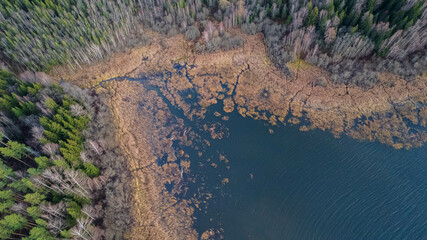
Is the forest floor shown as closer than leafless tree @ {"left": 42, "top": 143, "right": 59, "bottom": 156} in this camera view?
No

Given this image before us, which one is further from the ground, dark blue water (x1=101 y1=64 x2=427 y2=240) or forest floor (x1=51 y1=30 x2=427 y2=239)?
forest floor (x1=51 y1=30 x2=427 y2=239)

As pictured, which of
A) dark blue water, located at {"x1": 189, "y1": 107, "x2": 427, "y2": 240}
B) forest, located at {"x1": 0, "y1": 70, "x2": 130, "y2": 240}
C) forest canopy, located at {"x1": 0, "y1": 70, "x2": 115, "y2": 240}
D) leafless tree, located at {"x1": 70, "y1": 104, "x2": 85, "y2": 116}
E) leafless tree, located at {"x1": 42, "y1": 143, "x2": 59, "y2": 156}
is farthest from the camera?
leafless tree, located at {"x1": 70, "y1": 104, "x2": 85, "y2": 116}

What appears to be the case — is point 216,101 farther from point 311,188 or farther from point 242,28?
point 311,188

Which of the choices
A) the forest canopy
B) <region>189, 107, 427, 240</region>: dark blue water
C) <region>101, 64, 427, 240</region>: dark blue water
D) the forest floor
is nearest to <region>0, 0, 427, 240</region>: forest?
the forest canopy

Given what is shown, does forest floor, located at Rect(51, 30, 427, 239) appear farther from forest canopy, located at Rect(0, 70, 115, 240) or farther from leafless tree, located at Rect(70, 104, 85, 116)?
leafless tree, located at Rect(70, 104, 85, 116)

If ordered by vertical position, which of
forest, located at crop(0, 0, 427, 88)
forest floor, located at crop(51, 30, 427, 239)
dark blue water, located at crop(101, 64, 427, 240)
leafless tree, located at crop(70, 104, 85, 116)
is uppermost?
forest, located at crop(0, 0, 427, 88)

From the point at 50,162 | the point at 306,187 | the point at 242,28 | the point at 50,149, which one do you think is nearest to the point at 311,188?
the point at 306,187

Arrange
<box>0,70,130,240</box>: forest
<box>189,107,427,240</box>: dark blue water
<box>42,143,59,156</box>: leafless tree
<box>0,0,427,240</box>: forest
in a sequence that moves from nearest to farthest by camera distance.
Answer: <box>0,70,130,240</box>: forest, <box>0,0,427,240</box>: forest, <box>42,143,59,156</box>: leafless tree, <box>189,107,427,240</box>: dark blue water

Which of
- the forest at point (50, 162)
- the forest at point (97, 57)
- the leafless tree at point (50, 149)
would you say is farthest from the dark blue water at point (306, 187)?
the leafless tree at point (50, 149)
